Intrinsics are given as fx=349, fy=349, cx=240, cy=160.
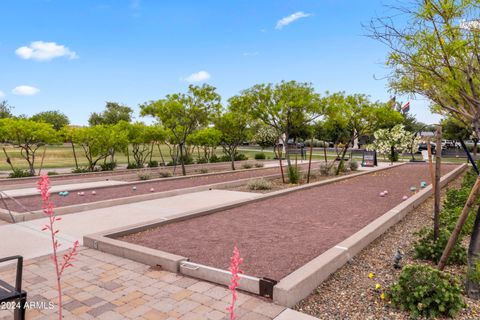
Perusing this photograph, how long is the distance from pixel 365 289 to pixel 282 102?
11764mm

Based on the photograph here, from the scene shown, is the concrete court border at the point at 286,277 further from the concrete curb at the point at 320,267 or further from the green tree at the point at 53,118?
the green tree at the point at 53,118

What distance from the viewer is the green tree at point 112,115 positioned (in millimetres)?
61656

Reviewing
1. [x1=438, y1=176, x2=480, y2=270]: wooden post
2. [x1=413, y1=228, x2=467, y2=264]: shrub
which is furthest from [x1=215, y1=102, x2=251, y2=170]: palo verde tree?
[x1=438, y1=176, x2=480, y2=270]: wooden post

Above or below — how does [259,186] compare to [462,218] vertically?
below

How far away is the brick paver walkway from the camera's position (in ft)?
12.4

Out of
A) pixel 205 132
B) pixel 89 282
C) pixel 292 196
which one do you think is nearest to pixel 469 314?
pixel 89 282

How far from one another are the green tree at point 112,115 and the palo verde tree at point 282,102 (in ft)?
159

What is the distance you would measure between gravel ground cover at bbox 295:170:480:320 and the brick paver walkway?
0.56 metres

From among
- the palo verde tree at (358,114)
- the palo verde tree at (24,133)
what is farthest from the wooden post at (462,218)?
the palo verde tree at (24,133)

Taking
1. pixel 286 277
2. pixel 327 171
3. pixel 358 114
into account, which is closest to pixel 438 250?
pixel 286 277

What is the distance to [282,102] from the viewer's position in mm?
15336

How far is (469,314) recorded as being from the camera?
12.1 feet

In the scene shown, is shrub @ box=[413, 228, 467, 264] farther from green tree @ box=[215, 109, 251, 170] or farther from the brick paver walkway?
green tree @ box=[215, 109, 251, 170]

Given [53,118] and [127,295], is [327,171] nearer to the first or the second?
[127,295]
